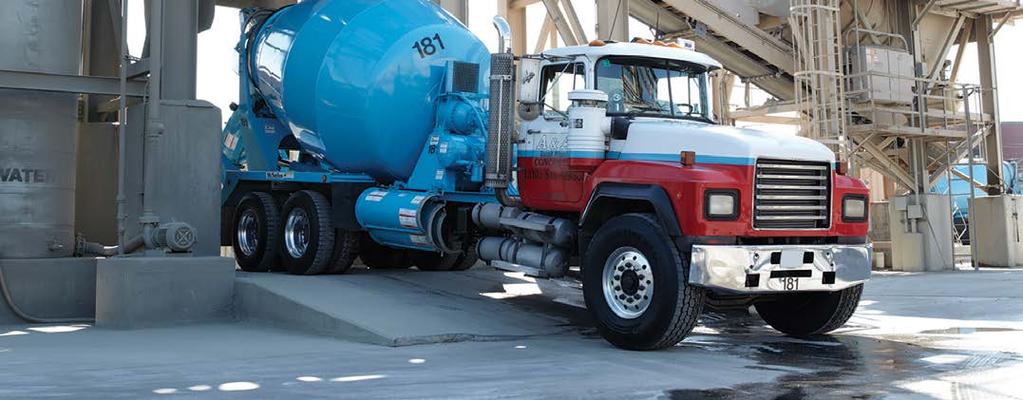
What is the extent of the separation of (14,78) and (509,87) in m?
6.18

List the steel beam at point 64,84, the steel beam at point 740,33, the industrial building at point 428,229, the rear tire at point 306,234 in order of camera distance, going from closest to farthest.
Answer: the industrial building at point 428,229 → the steel beam at point 64,84 → the rear tire at point 306,234 → the steel beam at point 740,33

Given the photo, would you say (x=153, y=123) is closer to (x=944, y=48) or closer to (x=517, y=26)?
(x=517, y=26)

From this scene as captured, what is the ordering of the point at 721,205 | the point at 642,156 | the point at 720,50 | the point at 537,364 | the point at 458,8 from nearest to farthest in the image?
the point at 537,364
the point at 721,205
the point at 642,156
the point at 458,8
the point at 720,50

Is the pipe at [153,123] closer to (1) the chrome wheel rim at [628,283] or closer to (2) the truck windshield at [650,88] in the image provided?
(2) the truck windshield at [650,88]

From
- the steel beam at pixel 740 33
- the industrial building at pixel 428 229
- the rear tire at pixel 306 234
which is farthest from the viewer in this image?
the steel beam at pixel 740 33

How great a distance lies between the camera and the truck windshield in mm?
10195

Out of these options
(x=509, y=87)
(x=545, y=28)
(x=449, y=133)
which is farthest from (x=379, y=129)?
(x=545, y=28)

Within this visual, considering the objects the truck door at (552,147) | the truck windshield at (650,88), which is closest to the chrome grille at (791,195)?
the truck windshield at (650,88)

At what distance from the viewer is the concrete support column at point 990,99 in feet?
77.9

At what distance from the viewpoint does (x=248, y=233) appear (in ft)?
50.0

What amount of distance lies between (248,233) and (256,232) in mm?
385

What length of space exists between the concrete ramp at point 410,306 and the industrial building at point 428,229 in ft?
0.16

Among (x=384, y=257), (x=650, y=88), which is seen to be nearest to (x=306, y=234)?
(x=384, y=257)

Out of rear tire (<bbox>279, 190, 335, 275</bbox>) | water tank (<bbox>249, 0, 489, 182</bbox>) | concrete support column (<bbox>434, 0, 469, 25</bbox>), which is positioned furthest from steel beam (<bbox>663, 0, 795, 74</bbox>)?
rear tire (<bbox>279, 190, 335, 275</bbox>)
